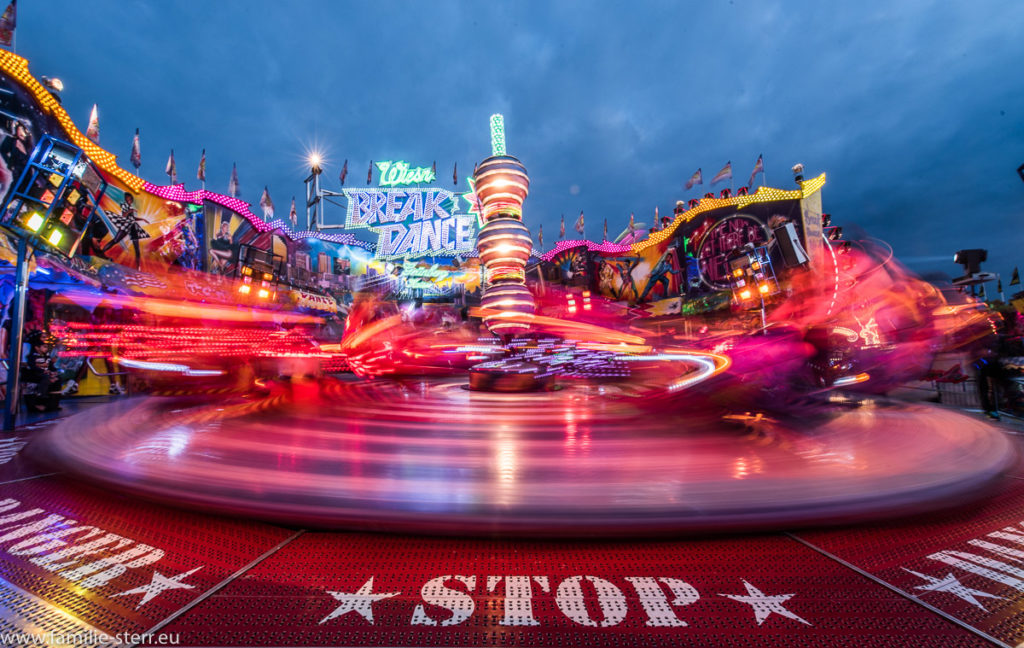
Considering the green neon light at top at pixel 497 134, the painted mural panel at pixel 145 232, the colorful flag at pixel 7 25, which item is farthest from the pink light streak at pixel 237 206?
the green neon light at top at pixel 497 134

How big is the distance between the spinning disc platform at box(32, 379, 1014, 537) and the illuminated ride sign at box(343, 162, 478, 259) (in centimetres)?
2297

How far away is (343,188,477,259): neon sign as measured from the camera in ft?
92.2

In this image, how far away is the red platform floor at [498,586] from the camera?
1.78 meters

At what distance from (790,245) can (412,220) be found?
75.0 feet

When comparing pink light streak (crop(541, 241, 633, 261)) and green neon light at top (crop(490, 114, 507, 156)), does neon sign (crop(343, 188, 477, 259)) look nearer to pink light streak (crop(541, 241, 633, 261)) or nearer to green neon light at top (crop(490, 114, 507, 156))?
pink light streak (crop(541, 241, 633, 261))

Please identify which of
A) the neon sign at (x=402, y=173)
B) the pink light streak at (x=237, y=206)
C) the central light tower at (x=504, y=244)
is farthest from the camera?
the neon sign at (x=402, y=173)

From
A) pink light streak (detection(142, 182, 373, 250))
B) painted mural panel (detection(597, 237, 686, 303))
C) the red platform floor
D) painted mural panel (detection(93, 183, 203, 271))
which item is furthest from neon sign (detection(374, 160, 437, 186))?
the red platform floor

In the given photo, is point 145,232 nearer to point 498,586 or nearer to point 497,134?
point 497,134

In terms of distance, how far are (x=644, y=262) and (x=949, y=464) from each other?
29471 mm

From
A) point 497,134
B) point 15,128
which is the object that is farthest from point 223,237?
point 497,134

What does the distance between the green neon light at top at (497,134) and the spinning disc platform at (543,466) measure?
806 centimetres

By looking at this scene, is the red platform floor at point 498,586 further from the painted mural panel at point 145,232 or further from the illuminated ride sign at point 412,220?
the illuminated ride sign at point 412,220

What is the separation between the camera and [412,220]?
2850cm

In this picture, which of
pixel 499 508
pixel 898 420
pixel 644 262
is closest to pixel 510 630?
pixel 499 508
